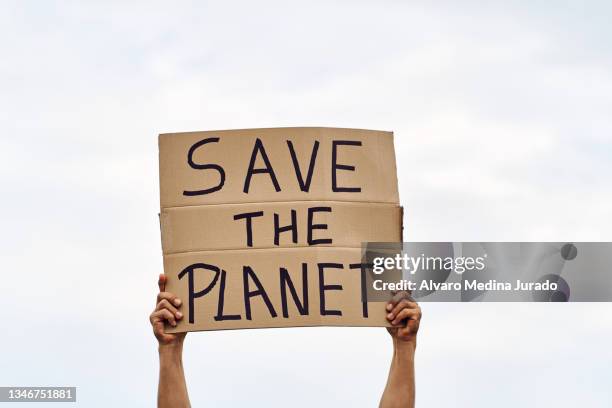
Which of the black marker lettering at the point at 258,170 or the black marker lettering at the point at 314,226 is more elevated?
the black marker lettering at the point at 258,170

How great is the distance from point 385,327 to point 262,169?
41.5 inches

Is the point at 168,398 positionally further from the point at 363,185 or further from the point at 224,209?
the point at 363,185

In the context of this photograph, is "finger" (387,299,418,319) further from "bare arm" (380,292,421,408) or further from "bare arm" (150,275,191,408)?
"bare arm" (150,275,191,408)

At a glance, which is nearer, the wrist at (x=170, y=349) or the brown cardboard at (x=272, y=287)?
the brown cardboard at (x=272, y=287)

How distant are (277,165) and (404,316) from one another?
1037mm

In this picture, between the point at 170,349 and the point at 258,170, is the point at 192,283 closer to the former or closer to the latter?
the point at 170,349

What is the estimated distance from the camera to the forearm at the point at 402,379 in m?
6.03

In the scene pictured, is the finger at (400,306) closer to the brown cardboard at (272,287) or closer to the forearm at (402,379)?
the brown cardboard at (272,287)

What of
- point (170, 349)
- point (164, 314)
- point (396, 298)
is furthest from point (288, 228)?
A: point (170, 349)

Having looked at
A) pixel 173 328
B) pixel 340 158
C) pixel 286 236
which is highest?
pixel 340 158

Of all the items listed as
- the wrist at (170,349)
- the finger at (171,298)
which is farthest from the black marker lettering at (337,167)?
the wrist at (170,349)

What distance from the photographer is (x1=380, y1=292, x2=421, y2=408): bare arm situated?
236 inches

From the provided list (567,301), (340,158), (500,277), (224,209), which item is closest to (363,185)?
(340,158)

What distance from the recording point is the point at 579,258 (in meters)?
6.97
